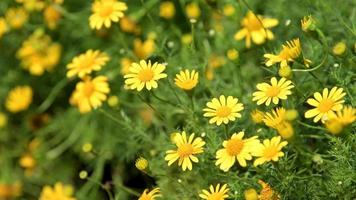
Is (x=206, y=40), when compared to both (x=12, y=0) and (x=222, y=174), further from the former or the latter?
(x=12, y=0)

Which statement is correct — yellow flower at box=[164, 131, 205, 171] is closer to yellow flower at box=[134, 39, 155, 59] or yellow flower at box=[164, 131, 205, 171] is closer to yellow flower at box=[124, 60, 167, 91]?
yellow flower at box=[124, 60, 167, 91]

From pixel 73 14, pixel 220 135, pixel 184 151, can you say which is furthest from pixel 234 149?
pixel 73 14

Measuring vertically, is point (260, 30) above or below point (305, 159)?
above

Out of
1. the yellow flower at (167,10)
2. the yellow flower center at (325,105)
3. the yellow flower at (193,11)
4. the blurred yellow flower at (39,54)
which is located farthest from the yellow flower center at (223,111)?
the blurred yellow flower at (39,54)

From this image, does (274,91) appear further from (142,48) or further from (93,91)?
(142,48)

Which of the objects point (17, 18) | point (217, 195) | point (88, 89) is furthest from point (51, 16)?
point (217, 195)

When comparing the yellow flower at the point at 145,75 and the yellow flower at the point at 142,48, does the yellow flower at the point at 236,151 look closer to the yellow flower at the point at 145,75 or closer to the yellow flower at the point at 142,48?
the yellow flower at the point at 145,75

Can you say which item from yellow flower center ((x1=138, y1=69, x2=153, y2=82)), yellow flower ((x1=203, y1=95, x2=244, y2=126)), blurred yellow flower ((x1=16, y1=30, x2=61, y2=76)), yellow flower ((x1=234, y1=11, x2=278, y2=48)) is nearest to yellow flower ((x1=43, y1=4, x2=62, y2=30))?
blurred yellow flower ((x1=16, y1=30, x2=61, y2=76))
